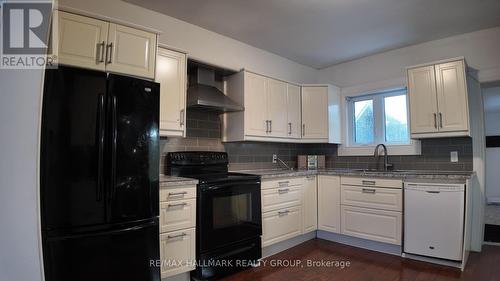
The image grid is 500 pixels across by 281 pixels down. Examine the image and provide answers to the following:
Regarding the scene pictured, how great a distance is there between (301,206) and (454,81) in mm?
2193

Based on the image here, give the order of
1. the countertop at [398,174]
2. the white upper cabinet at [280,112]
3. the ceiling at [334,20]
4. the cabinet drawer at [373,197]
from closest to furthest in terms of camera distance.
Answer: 1. the ceiling at [334,20]
2. the countertop at [398,174]
3. the cabinet drawer at [373,197]
4. the white upper cabinet at [280,112]

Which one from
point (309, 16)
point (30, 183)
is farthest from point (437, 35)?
point (30, 183)

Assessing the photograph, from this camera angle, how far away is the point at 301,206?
133 inches

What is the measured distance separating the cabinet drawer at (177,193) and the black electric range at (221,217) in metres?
0.06

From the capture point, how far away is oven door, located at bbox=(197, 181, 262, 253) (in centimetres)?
236

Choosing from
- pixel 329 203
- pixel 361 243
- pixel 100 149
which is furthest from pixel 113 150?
pixel 361 243

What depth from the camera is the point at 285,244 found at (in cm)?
328

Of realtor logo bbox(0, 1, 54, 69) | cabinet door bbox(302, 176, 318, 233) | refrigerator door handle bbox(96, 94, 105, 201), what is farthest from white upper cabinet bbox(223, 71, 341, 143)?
realtor logo bbox(0, 1, 54, 69)

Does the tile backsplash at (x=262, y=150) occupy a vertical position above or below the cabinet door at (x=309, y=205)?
above

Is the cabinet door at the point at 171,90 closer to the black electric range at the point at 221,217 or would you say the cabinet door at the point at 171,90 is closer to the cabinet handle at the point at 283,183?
the black electric range at the point at 221,217

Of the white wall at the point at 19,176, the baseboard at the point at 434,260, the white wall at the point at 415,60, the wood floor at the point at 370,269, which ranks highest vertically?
the white wall at the point at 415,60

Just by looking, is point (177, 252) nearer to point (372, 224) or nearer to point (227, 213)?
point (227, 213)

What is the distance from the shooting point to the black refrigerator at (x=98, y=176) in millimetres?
1575

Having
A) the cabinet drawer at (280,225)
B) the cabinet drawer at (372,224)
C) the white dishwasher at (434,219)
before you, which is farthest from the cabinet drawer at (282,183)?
the white dishwasher at (434,219)
